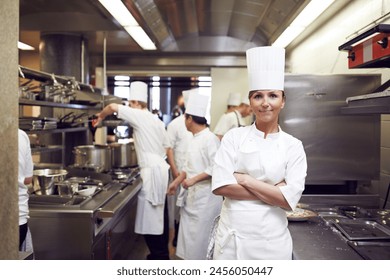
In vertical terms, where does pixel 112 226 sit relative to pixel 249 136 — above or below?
below

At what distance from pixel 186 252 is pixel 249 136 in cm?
114

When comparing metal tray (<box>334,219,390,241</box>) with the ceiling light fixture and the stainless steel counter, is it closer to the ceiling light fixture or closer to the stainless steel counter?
the stainless steel counter

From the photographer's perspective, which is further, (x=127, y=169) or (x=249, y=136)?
(x=127, y=169)

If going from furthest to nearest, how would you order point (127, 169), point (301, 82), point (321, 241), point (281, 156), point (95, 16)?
point (95, 16) → point (127, 169) → point (301, 82) → point (321, 241) → point (281, 156)

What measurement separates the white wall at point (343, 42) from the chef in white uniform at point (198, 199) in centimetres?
88

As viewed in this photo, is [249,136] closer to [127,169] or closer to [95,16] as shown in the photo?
[127,169]

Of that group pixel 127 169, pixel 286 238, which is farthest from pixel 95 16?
pixel 286 238

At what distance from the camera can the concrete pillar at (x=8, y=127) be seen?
938 millimetres

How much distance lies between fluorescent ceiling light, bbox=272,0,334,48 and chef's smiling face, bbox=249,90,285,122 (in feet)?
3.96

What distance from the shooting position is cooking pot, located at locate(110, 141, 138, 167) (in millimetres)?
2889

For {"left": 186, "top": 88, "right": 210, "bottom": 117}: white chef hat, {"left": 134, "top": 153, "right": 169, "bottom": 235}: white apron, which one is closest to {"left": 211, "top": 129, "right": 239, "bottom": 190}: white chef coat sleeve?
{"left": 186, "top": 88, "right": 210, "bottom": 117}: white chef hat

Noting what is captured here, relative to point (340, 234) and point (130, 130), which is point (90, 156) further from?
point (340, 234)

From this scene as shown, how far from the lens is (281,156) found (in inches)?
47.9
